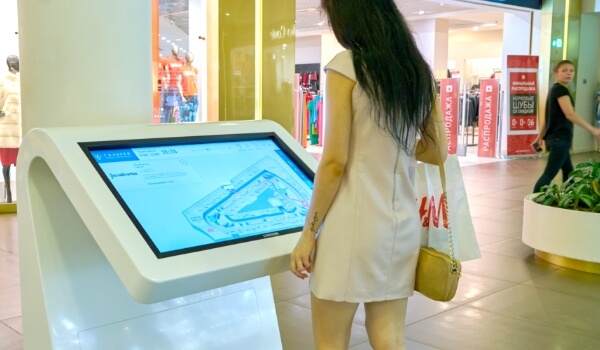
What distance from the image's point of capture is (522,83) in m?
13.0

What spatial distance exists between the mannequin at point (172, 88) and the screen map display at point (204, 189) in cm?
563

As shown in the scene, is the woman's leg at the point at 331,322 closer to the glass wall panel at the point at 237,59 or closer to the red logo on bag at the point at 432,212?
the red logo on bag at the point at 432,212

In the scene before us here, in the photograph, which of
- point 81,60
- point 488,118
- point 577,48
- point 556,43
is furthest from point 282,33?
point 577,48

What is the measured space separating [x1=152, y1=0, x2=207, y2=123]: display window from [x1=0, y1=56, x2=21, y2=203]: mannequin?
148 centimetres

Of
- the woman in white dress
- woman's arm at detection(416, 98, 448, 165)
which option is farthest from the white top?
woman's arm at detection(416, 98, 448, 165)

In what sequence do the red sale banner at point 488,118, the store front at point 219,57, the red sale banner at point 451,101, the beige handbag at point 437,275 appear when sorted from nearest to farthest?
the beige handbag at point 437,275 < the store front at point 219,57 < the red sale banner at point 451,101 < the red sale banner at point 488,118

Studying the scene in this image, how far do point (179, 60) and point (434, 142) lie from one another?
6.33 m

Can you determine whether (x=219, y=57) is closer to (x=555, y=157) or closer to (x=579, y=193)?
(x=555, y=157)

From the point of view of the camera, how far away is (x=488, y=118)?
13.1 metres

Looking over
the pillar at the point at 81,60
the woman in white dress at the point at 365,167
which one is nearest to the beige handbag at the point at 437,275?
the woman in white dress at the point at 365,167

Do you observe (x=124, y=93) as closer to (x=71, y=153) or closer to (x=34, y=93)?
(x=34, y=93)

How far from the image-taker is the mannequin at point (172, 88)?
7.69 m

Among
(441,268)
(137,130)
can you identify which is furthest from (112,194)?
(441,268)

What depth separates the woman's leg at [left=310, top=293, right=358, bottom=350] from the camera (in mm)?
1885
